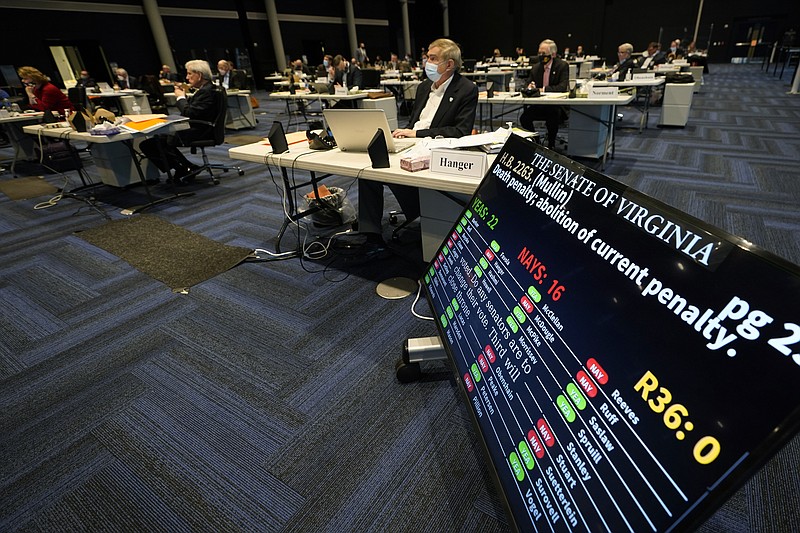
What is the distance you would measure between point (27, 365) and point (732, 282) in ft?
8.56

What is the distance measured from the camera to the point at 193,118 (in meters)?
3.95

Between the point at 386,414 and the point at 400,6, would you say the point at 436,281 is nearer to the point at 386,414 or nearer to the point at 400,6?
the point at 386,414

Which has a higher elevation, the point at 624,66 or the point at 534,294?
the point at 624,66

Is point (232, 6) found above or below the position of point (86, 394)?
above

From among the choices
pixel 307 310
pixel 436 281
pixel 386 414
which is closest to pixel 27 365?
pixel 307 310

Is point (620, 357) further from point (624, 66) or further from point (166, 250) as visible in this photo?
point (624, 66)

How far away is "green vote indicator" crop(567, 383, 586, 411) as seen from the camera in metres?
0.64

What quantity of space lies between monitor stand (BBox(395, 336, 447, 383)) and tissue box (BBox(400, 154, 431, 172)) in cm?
77

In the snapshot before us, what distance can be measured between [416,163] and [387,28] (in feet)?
63.7

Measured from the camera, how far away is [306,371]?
1.72 m

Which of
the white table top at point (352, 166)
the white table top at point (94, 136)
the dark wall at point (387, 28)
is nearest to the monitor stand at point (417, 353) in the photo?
the white table top at point (352, 166)

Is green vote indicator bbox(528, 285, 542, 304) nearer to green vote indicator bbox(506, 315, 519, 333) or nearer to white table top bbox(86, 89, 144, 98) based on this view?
green vote indicator bbox(506, 315, 519, 333)

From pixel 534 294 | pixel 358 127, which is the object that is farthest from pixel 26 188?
pixel 534 294

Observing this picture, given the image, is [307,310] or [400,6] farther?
[400,6]
